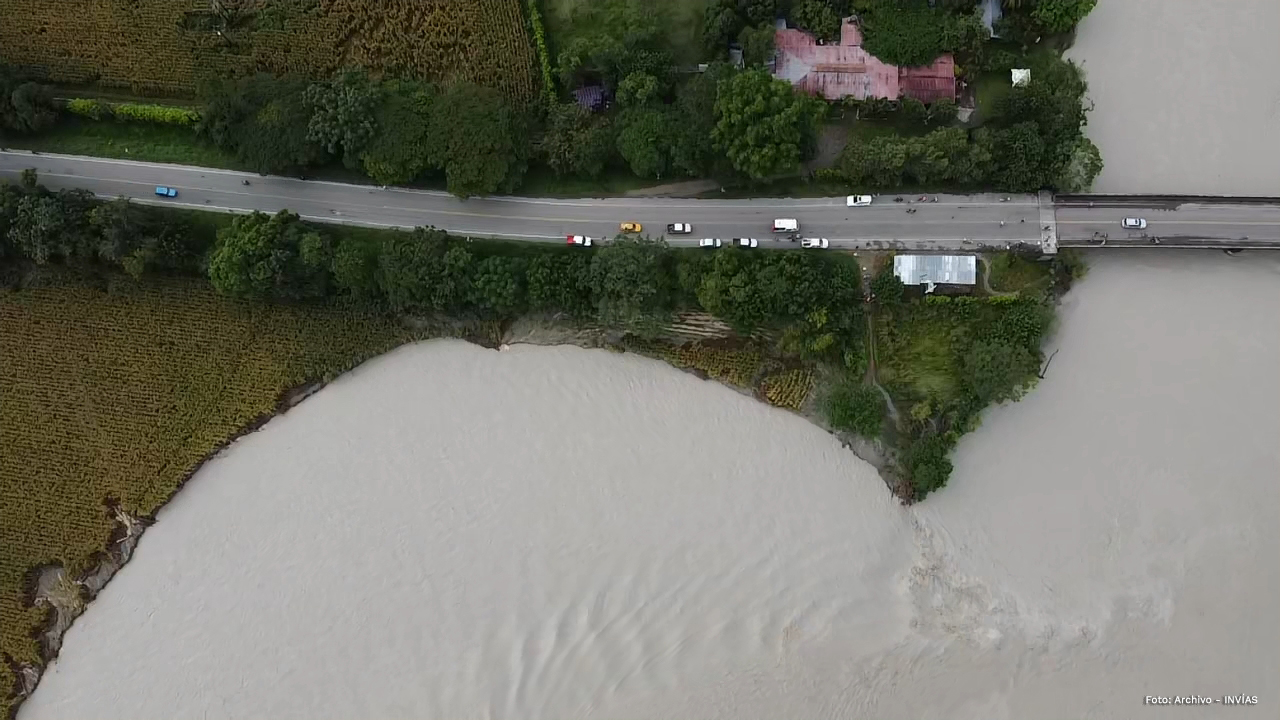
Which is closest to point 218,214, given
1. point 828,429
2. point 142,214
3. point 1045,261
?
point 142,214

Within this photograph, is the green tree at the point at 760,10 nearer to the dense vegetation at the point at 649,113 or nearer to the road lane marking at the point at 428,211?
the dense vegetation at the point at 649,113

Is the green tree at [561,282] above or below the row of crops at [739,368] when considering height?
above

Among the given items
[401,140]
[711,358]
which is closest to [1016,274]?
[711,358]

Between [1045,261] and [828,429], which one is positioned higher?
[1045,261]

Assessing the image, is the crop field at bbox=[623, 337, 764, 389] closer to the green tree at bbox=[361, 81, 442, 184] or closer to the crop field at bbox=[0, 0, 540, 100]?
the green tree at bbox=[361, 81, 442, 184]

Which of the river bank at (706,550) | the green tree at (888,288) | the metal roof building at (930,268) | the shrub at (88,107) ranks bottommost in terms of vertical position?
the river bank at (706,550)

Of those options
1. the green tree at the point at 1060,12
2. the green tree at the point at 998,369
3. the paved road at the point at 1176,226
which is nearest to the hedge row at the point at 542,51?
the green tree at the point at 998,369

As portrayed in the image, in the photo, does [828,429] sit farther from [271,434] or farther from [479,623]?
[271,434]

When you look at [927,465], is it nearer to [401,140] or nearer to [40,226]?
[401,140]
